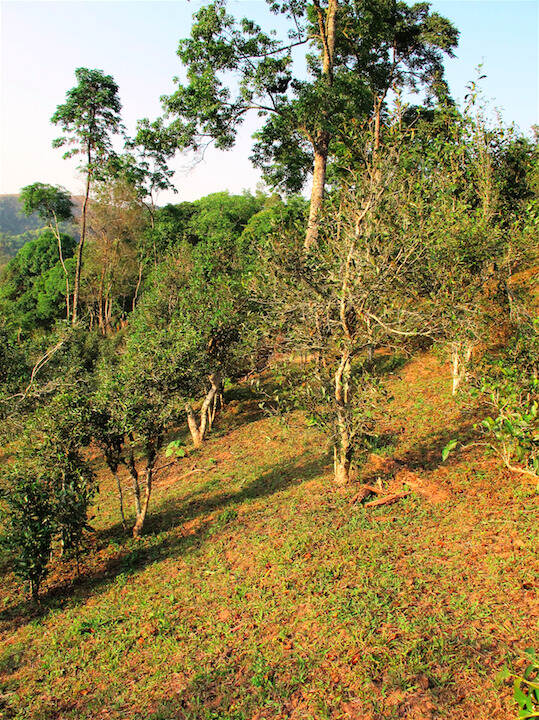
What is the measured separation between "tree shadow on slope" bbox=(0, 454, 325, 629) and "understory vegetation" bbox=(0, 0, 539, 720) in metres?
0.06

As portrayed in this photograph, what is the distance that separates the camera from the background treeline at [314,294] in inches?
345

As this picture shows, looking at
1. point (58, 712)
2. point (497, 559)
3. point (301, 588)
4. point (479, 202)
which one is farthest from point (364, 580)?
point (479, 202)

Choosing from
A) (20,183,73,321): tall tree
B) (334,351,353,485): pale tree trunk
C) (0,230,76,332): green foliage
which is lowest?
(334,351,353,485): pale tree trunk

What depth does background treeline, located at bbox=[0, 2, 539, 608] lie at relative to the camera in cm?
877

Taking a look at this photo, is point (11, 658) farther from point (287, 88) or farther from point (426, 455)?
point (287, 88)

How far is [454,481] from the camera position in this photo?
946 centimetres

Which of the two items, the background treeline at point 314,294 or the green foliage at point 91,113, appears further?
the green foliage at point 91,113

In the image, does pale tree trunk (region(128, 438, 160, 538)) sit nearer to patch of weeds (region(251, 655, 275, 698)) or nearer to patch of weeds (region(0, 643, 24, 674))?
patch of weeds (region(0, 643, 24, 674))

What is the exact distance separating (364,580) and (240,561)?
2365 mm

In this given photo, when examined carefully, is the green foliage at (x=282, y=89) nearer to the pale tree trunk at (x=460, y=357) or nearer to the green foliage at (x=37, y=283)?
the pale tree trunk at (x=460, y=357)

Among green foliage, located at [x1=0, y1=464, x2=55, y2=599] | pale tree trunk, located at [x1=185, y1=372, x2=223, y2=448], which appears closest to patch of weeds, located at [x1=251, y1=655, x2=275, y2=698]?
green foliage, located at [x1=0, y1=464, x2=55, y2=599]

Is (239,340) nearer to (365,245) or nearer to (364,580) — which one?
(365,245)

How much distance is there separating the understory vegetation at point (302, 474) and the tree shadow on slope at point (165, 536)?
63mm

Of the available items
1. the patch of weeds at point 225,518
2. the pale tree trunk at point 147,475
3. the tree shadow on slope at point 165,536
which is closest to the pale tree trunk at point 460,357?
the tree shadow on slope at point 165,536
